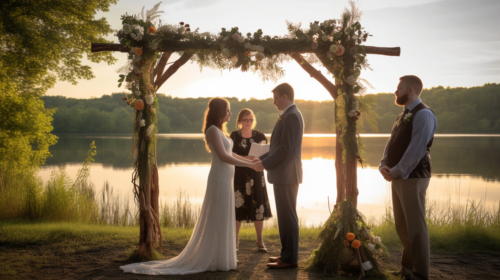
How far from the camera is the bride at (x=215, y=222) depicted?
3893 mm

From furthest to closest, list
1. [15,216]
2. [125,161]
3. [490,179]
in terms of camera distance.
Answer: [125,161]
[490,179]
[15,216]

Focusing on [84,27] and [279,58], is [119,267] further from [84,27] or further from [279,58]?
[84,27]

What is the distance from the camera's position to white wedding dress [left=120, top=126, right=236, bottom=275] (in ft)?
12.8

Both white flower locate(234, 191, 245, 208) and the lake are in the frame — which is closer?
white flower locate(234, 191, 245, 208)

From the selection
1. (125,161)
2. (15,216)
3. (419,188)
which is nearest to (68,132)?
(125,161)

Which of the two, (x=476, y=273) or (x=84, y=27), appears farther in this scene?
(x=84, y=27)

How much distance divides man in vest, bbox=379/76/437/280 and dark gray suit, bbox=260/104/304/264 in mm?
1012

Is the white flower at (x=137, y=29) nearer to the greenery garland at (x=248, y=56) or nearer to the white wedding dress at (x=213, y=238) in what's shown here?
the greenery garland at (x=248, y=56)

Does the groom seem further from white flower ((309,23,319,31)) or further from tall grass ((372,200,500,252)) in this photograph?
tall grass ((372,200,500,252))

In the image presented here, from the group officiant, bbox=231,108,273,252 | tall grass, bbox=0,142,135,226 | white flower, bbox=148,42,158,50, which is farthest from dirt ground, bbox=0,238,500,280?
white flower, bbox=148,42,158,50

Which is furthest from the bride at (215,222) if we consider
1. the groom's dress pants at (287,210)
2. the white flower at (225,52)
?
the white flower at (225,52)

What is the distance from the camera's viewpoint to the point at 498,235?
5297mm

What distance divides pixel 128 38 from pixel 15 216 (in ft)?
18.2

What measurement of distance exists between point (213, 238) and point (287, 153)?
1.32 m
